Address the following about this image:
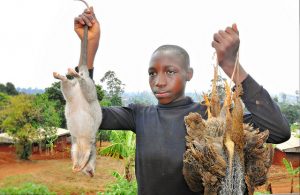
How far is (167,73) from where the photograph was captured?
158 centimetres

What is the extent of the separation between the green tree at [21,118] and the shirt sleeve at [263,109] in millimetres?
11339

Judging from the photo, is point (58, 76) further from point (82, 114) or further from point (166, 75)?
point (166, 75)

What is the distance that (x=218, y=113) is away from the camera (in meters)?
1.39

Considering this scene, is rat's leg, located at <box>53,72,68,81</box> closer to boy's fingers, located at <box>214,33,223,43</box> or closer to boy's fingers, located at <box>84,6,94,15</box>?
boy's fingers, located at <box>84,6,94,15</box>

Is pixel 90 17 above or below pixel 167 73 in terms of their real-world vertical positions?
above

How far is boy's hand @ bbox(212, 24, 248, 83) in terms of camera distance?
131cm

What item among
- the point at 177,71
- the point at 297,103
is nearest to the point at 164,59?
the point at 177,71

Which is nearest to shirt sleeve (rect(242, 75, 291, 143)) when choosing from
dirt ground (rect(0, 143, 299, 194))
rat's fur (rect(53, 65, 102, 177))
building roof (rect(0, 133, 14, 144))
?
rat's fur (rect(53, 65, 102, 177))

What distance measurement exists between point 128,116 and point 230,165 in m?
0.66

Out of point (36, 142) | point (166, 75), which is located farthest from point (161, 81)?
point (36, 142)

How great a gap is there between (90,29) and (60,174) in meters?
12.4

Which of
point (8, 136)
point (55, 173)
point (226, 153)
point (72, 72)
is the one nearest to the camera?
point (226, 153)

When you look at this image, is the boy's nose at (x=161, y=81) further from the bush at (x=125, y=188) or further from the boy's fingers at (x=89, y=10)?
the bush at (x=125, y=188)

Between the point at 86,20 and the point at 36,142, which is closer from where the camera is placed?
the point at 86,20
